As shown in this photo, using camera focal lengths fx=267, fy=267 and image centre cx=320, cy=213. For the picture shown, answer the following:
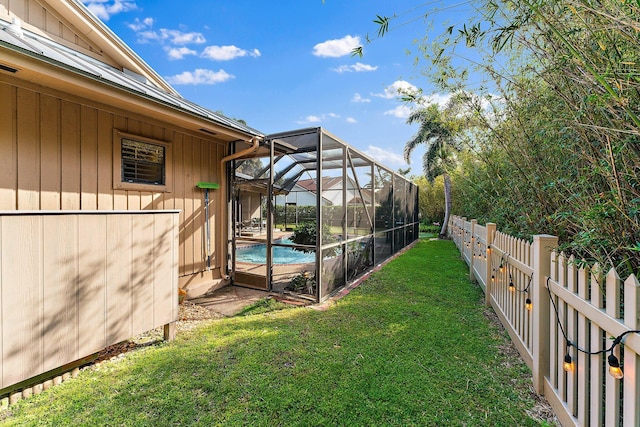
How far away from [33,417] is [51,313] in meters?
0.71

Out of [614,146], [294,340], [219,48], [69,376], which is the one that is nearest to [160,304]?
[69,376]

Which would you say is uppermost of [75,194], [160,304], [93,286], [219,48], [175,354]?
[219,48]

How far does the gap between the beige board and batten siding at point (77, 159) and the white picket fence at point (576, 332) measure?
15.5 feet

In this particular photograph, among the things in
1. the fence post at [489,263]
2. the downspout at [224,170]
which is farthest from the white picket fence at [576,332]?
the downspout at [224,170]

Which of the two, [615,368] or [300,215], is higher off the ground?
[300,215]

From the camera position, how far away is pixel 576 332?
1.79 m

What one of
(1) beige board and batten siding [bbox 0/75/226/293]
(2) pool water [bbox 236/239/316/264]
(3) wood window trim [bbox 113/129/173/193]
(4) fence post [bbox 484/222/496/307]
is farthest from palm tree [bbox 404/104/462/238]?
(3) wood window trim [bbox 113/129/173/193]

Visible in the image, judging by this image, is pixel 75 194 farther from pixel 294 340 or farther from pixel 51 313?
pixel 294 340

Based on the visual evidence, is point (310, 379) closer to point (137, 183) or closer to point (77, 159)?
point (137, 183)

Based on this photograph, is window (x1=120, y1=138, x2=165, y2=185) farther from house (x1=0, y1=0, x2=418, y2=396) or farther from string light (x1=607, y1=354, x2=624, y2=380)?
string light (x1=607, y1=354, x2=624, y2=380)

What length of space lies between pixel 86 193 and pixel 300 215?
334 cm

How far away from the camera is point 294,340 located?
10.2ft

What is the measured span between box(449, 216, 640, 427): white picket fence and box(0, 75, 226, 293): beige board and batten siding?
4.73m

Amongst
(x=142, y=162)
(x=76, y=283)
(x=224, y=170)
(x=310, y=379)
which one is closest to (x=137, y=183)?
(x=142, y=162)
